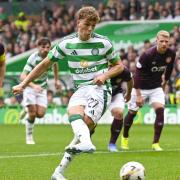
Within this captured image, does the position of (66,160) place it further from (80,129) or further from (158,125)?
(158,125)

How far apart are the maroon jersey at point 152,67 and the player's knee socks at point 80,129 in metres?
5.69

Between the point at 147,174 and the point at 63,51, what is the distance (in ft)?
7.15

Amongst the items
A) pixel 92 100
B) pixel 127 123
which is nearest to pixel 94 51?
pixel 92 100

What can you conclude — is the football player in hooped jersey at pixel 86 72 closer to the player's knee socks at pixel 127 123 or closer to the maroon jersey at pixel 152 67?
the maroon jersey at pixel 152 67

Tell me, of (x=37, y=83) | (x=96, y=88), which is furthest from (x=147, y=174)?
(x=37, y=83)

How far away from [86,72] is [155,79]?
561 centimetres

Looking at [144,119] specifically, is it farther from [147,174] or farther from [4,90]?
[147,174]

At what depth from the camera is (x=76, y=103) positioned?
33.3 ft

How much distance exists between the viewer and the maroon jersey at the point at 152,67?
15367mm

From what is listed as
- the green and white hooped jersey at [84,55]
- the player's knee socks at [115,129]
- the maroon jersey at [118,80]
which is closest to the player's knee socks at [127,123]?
the player's knee socks at [115,129]

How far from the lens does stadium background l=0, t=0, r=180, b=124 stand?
2862cm

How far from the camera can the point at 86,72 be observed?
1032 cm

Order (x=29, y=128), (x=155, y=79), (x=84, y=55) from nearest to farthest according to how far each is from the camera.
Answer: (x=84, y=55), (x=155, y=79), (x=29, y=128)

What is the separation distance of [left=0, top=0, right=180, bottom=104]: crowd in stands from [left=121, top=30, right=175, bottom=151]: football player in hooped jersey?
570 inches
